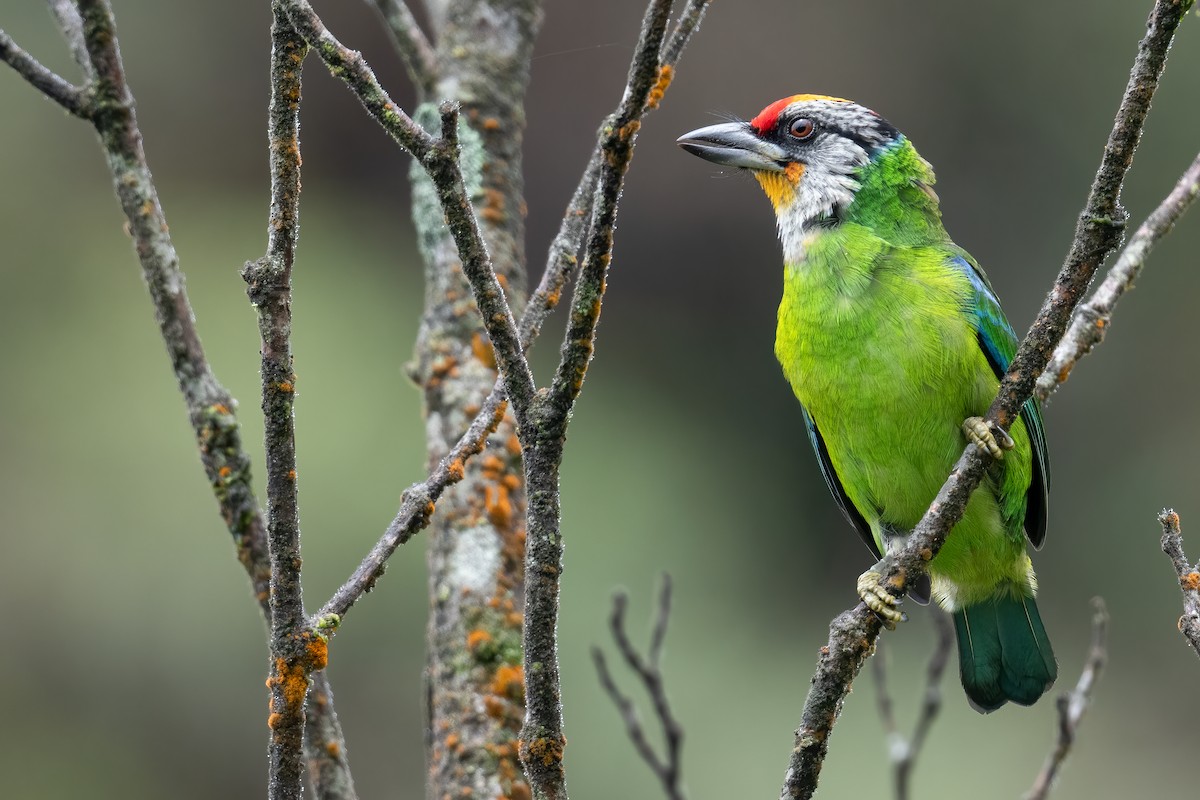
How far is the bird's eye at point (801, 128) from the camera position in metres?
4.05

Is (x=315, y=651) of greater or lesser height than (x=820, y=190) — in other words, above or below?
below

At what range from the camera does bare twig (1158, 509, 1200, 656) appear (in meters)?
2.09

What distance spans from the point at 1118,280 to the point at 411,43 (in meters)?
2.36

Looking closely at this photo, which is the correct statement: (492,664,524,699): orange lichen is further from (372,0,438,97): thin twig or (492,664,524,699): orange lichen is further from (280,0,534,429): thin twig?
(372,0,438,97): thin twig

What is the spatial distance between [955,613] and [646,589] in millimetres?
4769

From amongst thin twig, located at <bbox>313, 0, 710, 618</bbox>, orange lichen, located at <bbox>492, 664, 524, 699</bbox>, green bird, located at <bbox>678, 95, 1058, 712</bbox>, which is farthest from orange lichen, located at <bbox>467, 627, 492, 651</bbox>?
green bird, located at <bbox>678, 95, 1058, 712</bbox>

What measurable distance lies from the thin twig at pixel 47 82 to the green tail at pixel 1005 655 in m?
2.83

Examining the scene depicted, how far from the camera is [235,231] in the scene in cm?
1011

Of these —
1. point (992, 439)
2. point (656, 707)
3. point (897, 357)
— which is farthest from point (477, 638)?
point (992, 439)

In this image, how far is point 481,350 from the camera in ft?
11.7

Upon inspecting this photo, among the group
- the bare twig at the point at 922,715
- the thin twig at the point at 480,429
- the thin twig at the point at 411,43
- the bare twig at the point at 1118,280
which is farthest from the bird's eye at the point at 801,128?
the bare twig at the point at 1118,280

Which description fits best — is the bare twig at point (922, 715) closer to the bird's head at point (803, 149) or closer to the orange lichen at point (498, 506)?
the orange lichen at point (498, 506)

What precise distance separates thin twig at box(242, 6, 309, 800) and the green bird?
1.51m

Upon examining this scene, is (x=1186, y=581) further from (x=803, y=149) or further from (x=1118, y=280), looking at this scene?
(x=803, y=149)
